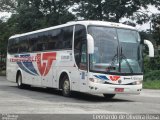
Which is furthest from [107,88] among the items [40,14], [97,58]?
[40,14]

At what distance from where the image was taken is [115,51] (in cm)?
1834

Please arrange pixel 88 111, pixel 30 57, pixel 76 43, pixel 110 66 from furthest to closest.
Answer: pixel 30 57 < pixel 76 43 < pixel 110 66 < pixel 88 111

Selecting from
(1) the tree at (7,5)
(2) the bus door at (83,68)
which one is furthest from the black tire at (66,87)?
(1) the tree at (7,5)

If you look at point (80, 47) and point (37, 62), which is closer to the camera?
point (80, 47)

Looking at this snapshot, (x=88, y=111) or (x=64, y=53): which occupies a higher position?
(x=64, y=53)

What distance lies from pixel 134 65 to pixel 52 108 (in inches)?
202

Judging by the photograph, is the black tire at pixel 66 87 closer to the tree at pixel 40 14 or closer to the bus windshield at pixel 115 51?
the bus windshield at pixel 115 51

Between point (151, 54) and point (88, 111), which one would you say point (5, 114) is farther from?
point (151, 54)

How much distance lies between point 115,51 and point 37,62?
6.93 m

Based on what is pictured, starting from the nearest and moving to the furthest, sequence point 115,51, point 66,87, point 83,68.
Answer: point 115,51 → point 83,68 → point 66,87

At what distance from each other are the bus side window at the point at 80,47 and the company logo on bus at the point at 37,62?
2836 mm

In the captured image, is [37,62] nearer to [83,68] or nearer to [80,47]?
[80,47]

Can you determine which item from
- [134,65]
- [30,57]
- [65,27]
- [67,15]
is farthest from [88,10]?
[134,65]

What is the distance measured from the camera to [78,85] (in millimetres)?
19109
